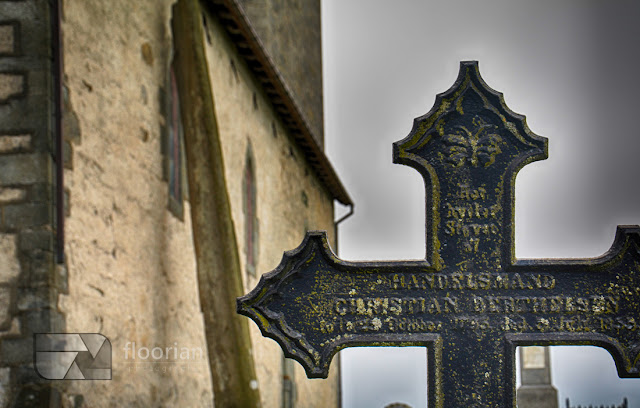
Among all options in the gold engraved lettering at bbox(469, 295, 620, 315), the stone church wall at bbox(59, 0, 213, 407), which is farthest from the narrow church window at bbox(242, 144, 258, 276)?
the gold engraved lettering at bbox(469, 295, 620, 315)

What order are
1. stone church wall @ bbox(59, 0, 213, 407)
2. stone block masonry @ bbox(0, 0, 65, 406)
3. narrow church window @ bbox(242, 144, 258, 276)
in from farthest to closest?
1. narrow church window @ bbox(242, 144, 258, 276)
2. stone church wall @ bbox(59, 0, 213, 407)
3. stone block masonry @ bbox(0, 0, 65, 406)

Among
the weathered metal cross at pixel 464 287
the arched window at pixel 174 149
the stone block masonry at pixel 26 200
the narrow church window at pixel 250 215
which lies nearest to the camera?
the weathered metal cross at pixel 464 287

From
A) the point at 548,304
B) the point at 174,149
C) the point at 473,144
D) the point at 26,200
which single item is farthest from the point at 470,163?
the point at 174,149

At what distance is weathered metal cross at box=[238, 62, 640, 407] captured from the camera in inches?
185

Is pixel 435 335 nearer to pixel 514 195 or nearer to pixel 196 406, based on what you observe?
pixel 514 195

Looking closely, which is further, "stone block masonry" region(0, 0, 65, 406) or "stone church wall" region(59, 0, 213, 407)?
"stone church wall" region(59, 0, 213, 407)

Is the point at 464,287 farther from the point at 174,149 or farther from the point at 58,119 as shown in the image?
the point at 174,149

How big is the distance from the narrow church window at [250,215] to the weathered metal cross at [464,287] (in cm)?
847

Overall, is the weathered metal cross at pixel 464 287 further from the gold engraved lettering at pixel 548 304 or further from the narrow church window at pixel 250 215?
the narrow church window at pixel 250 215

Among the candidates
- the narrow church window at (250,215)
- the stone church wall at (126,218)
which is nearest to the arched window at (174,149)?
the stone church wall at (126,218)

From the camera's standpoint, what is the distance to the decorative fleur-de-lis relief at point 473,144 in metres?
4.78

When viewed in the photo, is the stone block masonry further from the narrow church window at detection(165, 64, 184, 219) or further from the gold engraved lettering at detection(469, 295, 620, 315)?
the gold engraved lettering at detection(469, 295, 620, 315)

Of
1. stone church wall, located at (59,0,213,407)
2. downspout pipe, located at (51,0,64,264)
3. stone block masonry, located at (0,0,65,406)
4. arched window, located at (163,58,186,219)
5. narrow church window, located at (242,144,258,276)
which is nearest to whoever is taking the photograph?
stone block masonry, located at (0,0,65,406)

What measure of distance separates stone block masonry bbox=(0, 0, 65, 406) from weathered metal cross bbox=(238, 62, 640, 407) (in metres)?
2.33
